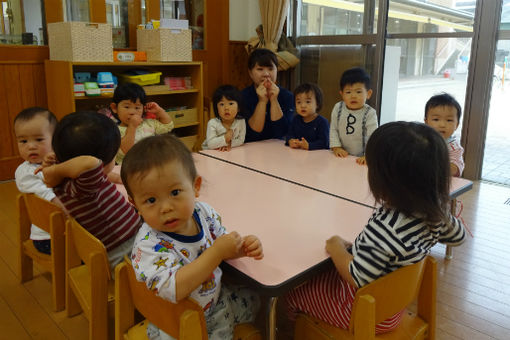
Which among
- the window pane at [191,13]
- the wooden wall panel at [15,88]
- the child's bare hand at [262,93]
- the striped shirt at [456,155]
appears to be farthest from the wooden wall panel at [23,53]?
the striped shirt at [456,155]

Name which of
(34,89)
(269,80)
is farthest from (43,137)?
(34,89)

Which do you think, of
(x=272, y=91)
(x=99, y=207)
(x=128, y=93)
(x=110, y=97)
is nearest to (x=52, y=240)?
(x=99, y=207)

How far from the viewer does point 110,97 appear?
12.7ft

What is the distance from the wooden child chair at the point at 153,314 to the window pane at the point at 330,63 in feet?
12.7

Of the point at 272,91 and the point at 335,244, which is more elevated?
the point at 272,91

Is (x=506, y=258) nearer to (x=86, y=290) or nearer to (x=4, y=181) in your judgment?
(x=86, y=290)

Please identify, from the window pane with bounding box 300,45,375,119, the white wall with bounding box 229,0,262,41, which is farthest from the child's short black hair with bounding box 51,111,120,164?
the white wall with bounding box 229,0,262,41

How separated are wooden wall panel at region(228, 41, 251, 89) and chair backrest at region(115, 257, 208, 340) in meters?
4.27

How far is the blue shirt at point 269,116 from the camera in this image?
2.82 metres

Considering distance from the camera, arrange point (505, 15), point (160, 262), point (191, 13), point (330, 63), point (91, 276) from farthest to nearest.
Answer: point (330, 63)
point (191, 13)
point (505, 15)
point (91, 276)
point (160, 262)

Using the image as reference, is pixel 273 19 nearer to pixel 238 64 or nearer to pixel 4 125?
pixel 238 64

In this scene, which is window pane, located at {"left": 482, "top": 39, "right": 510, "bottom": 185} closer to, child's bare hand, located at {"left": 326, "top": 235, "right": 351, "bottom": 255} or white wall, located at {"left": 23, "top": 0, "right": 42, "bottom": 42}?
child's bare hand, located at {"left": 326, "top": 235, "right": 351, "bottom": 255}

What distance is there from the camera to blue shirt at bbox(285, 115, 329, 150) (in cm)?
256

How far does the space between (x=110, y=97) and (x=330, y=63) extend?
2.45 metres
